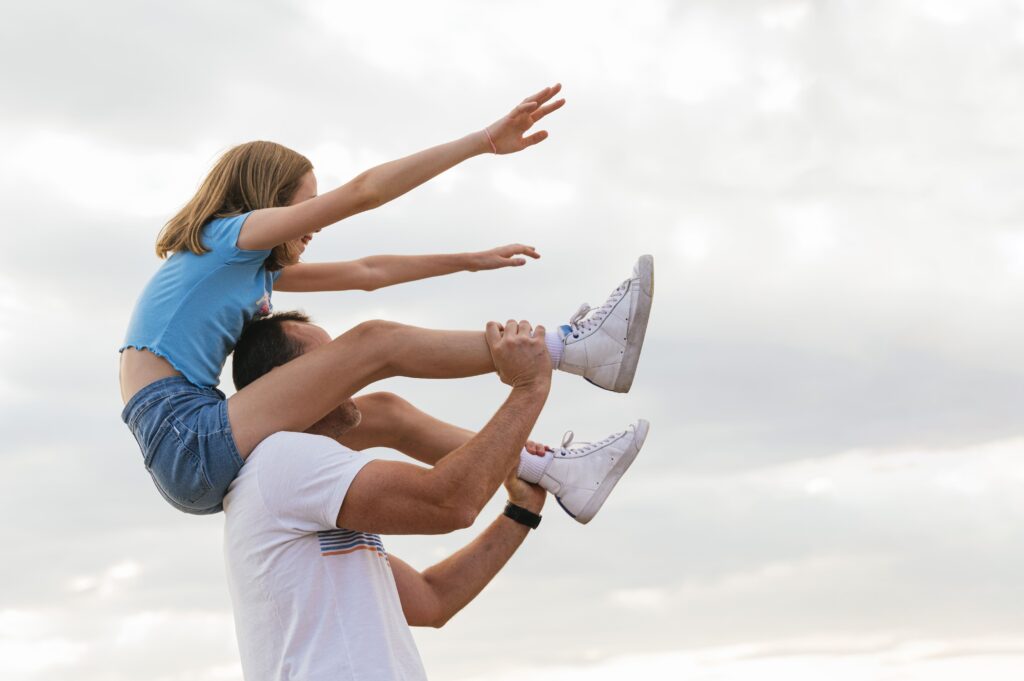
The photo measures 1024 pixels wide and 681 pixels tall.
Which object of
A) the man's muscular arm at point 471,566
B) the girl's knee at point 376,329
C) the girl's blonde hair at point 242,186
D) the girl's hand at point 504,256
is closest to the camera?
the girl's knee at point 376,329

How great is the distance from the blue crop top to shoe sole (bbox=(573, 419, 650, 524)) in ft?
5.70

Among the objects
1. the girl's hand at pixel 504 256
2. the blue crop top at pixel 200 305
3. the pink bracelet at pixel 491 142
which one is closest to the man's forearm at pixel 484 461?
the pink bracelet at pixel 491 142

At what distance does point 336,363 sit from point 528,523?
4.60ft

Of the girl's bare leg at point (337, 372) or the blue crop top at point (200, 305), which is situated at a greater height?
the blue crop top at point (200, 305)

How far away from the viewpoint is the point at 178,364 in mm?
4773

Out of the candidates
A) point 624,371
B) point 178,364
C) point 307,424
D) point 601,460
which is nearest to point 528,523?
point 601,460

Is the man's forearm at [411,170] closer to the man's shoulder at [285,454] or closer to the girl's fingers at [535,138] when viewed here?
the girl's fingers at [535,138]

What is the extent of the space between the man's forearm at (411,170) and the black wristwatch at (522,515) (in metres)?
1.64

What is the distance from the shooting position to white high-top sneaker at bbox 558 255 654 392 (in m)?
5.22

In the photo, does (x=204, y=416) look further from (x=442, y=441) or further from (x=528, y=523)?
(x=528, y=523)

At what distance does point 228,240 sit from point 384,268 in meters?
1.32

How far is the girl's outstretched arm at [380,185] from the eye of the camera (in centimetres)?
459

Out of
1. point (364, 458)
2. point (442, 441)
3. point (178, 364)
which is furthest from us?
point (442, 441)

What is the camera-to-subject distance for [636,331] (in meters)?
5.35
